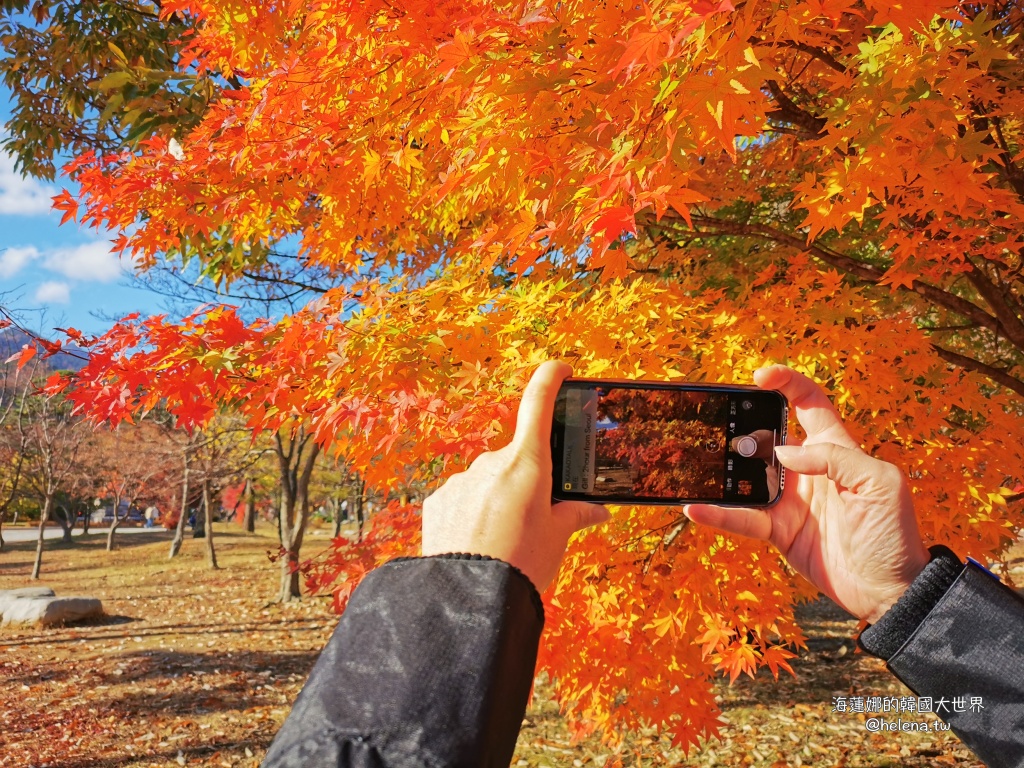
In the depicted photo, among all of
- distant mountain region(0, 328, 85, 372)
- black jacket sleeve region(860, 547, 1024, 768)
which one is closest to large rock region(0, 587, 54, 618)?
distant mountain region(0, 328, 85, 372)

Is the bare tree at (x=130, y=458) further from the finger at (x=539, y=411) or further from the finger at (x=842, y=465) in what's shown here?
the finger at (x=842, y=465)

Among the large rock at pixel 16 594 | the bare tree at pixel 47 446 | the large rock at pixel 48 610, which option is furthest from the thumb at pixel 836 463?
the bare tree at pixel 47 446

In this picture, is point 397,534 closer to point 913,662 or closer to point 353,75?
point 353,75

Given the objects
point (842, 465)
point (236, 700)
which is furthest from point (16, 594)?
point (842, 465)

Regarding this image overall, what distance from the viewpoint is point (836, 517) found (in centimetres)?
156

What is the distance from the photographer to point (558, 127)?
8.52ft

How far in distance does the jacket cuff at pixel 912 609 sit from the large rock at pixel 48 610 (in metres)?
12.3

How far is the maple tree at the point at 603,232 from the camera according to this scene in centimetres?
213

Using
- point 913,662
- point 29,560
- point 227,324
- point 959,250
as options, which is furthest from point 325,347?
point 29,560

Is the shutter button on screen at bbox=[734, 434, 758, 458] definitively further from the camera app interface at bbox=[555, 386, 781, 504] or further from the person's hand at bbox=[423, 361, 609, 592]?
the person's hand at bbox=[423, 361, 609, 592]

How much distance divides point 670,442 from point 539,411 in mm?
745

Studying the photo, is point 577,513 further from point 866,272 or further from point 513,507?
point 866,272

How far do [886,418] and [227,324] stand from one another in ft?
10.1

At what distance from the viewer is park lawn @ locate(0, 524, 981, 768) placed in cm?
573
